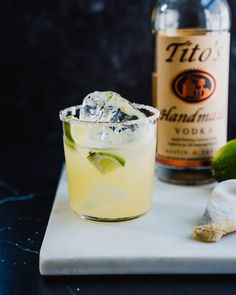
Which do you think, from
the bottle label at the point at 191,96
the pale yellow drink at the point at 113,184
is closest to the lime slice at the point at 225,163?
the bottle label at the point at 191,96

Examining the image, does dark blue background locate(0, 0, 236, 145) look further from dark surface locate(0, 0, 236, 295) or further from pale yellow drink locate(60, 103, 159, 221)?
pale yellow drink locate(60, 103, 159, 221)

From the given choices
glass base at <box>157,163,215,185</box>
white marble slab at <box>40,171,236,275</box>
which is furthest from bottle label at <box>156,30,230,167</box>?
white marble slab at <box>40,171,236,275</box>

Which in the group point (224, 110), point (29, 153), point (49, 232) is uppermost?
point (224, 110)

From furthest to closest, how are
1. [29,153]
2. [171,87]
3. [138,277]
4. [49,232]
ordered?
[29,153]
[171,87]
[49,232]
[138,277]

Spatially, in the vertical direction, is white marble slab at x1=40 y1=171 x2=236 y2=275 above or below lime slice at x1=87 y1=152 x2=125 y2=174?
below

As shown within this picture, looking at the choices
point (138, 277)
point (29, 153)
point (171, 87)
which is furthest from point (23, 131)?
point (138, 277)

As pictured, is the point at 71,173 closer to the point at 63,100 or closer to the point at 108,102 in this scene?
the point at 108,102
